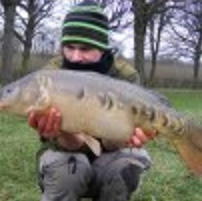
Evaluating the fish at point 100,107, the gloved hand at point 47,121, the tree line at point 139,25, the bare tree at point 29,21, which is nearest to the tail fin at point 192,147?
the fish at point 100,107

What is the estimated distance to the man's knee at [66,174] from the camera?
4.27 metres

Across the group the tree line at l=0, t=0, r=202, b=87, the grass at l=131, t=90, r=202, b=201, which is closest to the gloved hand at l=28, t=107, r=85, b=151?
the grass at l=131, t=90, r=202, b=201

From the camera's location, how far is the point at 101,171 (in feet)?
14.2

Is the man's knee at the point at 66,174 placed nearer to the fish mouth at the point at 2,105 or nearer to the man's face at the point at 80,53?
the man's face at the point at 80,53

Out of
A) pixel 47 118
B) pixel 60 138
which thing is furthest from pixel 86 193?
pixel 47 118

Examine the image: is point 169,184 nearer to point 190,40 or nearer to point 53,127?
point 53,127

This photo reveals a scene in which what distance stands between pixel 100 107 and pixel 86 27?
2.67ft

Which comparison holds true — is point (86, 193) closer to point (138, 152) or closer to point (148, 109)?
point (138, 152)

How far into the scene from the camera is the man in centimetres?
413

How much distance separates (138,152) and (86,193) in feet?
1.33

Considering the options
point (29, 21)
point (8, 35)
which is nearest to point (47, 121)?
point (8, 35)

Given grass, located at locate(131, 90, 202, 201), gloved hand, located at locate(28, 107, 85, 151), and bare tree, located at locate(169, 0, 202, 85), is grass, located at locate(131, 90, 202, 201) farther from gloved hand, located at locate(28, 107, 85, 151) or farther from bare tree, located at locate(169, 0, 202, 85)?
bare tree, located at locate(169, 0, 202, 85)

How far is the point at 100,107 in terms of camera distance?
3465 millimetres

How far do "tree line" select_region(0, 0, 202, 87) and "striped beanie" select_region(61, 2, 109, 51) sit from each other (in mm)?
12054
